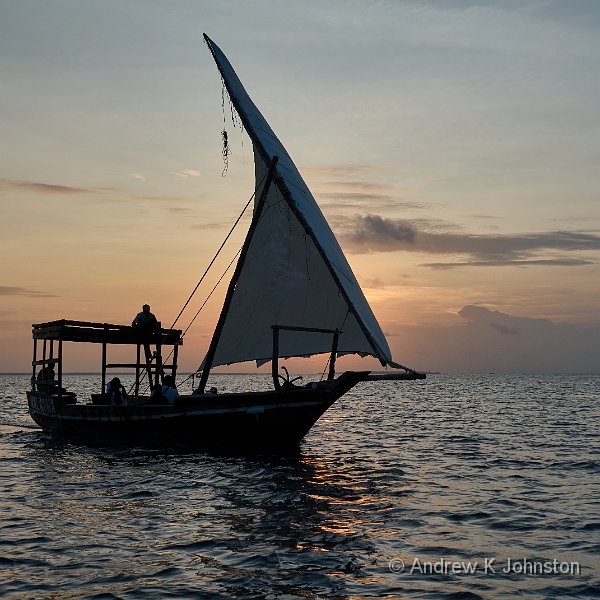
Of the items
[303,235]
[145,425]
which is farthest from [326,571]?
[145,425]

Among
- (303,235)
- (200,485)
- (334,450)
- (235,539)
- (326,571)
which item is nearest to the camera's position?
(326,571)

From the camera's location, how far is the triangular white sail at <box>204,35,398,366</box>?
2273 cm

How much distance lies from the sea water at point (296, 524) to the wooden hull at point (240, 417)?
62 cm

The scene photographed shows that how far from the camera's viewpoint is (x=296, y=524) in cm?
1488

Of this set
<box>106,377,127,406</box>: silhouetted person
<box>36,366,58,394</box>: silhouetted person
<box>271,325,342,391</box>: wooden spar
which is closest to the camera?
<box>271,325,342,391</box>: wooden spar

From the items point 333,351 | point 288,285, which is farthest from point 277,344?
point 288,285

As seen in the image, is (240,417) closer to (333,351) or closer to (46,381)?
(333,351)

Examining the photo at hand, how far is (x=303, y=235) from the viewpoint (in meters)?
23.5

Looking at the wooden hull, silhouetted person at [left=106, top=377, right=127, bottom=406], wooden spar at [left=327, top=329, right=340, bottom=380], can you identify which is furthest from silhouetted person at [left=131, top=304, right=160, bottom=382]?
wooden spar at [left=327, top=329, right=340, bottom=380]

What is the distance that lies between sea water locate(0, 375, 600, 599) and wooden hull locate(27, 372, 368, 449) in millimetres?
619

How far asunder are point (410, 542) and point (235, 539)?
10.5 feet

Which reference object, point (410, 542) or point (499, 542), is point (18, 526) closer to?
point (410, 542)

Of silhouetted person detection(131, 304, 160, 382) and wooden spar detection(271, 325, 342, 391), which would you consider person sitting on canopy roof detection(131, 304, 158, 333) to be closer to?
silhouetted person detection(131, 304, 160, 382)

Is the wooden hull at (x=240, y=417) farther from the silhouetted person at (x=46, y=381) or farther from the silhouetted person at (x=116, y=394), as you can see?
the silhouetted person at (x=46, y=381)
